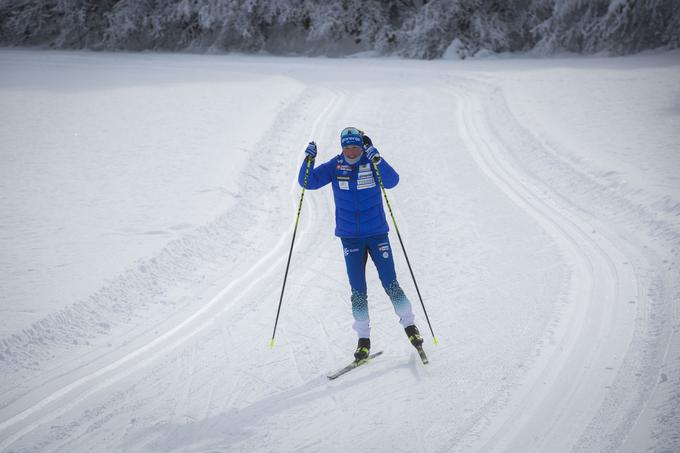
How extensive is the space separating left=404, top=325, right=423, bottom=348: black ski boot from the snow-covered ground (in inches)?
8.5

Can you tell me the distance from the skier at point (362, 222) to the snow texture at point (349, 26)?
2705cm

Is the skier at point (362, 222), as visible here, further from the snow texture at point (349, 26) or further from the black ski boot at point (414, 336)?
the snow texture at point (349, 26)

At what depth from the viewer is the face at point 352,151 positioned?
207 inches

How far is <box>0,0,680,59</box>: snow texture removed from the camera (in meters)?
27.7

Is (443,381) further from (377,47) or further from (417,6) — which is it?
(417,6)

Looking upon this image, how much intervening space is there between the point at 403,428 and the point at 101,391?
9.45 feet

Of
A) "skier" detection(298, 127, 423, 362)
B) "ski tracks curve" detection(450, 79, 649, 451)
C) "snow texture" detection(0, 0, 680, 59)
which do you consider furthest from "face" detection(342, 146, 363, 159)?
"snow texture" detection(0, 0, 680, 59)

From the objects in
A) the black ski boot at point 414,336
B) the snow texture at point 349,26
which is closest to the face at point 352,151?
the black ski boot at point 414,336

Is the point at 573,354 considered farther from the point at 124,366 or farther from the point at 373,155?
the point at 124,366

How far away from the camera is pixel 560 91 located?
18328 mm

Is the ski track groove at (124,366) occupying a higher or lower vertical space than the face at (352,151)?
lower

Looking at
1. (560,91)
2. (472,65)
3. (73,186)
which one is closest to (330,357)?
(73,186)

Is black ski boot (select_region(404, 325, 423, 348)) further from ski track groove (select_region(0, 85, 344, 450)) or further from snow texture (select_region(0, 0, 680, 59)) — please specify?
snow texture (select_region(0, 0, 680, 59))

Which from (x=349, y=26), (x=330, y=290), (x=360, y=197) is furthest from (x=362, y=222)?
(x=349, y=26)
